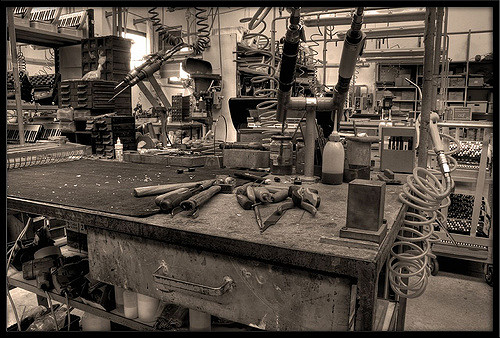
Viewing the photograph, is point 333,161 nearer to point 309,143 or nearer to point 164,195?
point 309,143

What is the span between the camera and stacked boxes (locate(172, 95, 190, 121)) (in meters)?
4.56

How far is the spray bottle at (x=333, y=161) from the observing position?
142 centimetres

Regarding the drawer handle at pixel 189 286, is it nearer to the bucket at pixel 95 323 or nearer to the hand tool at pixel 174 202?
the hand tool at pixel 174 202

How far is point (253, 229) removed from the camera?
2.96ft

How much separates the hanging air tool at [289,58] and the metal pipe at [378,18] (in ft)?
4.66

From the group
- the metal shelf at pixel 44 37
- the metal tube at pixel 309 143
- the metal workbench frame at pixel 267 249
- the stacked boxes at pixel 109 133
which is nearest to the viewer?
the metal workbench frame at pixel 267 249

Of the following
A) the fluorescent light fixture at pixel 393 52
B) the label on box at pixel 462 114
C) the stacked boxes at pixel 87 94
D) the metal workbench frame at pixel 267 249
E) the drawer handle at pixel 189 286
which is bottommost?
the drawer handle at pixel 189 286

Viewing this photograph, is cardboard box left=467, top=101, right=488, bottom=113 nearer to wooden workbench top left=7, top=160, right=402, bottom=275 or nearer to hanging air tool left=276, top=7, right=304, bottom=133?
hanging air tool left=276, top=7, right=304, bottom=133

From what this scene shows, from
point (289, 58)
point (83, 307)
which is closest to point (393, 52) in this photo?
point (289, 58)

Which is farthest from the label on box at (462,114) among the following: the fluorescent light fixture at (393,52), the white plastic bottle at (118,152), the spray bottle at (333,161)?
the white plastic bottle at (118,152)

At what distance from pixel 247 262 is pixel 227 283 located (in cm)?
7

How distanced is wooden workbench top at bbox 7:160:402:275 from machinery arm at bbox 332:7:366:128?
43 cm

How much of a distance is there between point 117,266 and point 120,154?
4.59 ft

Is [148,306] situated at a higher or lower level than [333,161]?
lower
